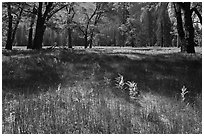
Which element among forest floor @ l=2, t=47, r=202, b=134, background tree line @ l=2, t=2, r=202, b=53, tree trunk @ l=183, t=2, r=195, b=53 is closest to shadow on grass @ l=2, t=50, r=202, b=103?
forest floor @ l=2, t=47, r=202, b=134

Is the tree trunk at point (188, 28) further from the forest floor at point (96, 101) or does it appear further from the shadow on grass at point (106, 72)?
the forest floor at point (96, 101)

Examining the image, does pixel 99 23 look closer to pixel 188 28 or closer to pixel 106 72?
pixel 188 28

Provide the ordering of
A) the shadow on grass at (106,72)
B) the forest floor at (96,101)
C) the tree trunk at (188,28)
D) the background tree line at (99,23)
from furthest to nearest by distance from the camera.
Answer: the background tree line at (99,23) → the tree trunk at (188,28) → the shadow on grass at (106,72) → the forest floor at (96,101)

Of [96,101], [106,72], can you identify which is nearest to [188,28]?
[106,72]

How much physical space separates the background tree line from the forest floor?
1163 cm

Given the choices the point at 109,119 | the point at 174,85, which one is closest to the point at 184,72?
the point at 174,85

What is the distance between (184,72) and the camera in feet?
35.4

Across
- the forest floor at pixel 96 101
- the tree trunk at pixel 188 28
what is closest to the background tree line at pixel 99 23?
the tree trunk at pixel 188 28

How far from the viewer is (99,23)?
7125 cm

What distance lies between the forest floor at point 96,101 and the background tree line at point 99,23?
38.1ft

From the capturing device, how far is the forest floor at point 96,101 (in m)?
5.83

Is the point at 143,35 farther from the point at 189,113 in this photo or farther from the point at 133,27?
the point at 189,113

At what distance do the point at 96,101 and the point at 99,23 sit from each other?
65541 millimetres

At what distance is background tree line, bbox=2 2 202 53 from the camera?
91.2 ft
